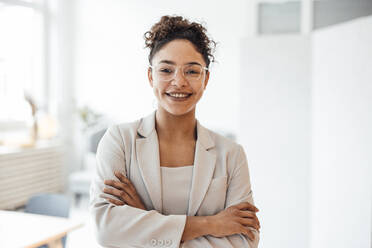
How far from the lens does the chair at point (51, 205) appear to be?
2.44m

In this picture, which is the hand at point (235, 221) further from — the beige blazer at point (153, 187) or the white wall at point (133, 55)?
the white wall at point (133, 55)

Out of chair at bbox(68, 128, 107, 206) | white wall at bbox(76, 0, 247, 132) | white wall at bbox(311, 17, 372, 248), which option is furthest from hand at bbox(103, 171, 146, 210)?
white wall at bbox(76, 0, 247, 132)

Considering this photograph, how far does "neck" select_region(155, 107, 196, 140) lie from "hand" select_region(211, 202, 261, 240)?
317 mm

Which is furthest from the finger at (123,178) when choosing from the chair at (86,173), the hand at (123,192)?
the chair at (86,173)

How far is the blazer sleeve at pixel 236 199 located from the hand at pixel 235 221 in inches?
0.9

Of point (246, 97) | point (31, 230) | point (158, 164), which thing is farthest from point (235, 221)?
point (246, 97)

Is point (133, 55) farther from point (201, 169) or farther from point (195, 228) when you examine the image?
point (195, 228)

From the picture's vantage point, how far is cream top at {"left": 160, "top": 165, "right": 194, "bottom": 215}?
4.51 feet

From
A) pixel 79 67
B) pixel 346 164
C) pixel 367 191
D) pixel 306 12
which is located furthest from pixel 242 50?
pixel 79 67

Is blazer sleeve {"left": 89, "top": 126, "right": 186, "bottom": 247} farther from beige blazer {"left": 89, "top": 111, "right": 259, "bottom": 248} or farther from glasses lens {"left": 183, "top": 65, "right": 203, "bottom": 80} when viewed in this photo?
glasses lens {"left": 183, "top": 65, "right": 203, "bottom": 80}

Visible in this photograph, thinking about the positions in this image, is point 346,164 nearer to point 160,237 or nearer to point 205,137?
point 205,137

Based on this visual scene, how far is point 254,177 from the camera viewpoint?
11.3 feet

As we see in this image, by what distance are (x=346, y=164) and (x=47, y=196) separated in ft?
6.81

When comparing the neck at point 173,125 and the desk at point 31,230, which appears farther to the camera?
the desk at point 31,230
